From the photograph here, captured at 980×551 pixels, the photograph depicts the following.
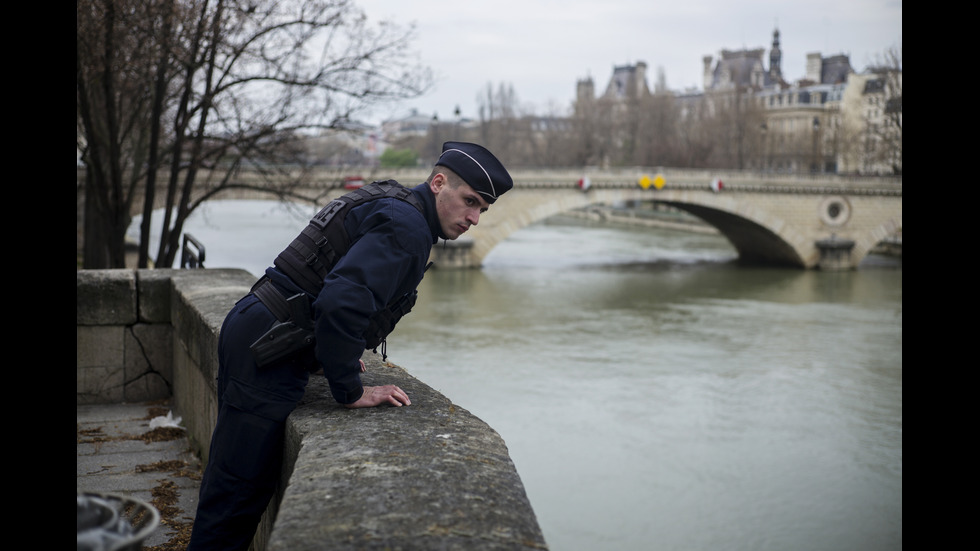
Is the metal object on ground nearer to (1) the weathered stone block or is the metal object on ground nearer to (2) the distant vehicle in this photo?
(1) the weathered stone block

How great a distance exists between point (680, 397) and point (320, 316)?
35.9 ft

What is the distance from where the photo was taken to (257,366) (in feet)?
7.50

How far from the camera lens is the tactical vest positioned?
Result: 231cm

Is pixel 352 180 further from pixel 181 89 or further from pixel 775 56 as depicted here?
pixel 775 56

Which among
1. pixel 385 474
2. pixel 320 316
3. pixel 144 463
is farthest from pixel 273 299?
pixel 144 463

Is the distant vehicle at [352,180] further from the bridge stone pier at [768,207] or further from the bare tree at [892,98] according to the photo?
the bare tree at [892,98]

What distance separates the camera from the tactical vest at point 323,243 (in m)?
2.31

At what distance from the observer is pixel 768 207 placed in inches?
1211

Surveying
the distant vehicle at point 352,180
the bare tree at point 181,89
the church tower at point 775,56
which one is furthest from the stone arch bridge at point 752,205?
the church tower at point 775,56

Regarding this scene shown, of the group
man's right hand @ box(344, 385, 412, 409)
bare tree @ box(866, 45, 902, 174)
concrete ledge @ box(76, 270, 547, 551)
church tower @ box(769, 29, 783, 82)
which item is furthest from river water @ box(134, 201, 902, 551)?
church tower @ box(769, 29, 783, 82)
